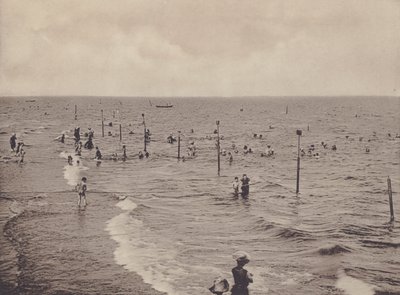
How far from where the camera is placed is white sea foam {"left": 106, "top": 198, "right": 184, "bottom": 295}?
1761cm

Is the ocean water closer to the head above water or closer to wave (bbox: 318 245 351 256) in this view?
wave (bbox: 318 245 351 256)

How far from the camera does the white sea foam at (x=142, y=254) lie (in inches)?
693

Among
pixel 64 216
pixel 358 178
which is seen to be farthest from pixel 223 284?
pixel 358 178

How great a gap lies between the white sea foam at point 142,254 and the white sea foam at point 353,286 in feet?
19.5

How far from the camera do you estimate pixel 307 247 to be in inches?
893

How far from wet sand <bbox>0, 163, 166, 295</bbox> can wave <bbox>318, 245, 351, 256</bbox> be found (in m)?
8.89

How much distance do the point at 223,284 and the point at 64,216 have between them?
16360 millimetres

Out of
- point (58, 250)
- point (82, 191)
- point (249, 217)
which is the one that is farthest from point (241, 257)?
point (82, 191)

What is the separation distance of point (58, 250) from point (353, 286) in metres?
11.7

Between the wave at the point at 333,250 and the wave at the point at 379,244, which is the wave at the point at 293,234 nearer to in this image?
the wave at the point at 333,250

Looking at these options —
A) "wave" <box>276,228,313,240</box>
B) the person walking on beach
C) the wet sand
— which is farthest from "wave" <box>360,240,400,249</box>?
the person walking on beach

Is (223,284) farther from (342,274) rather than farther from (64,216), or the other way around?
(64,216)

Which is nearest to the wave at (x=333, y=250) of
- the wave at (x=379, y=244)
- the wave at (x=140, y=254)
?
the wave at (x=379, y=244)

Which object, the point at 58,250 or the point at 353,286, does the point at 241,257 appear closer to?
the point at 353,286
